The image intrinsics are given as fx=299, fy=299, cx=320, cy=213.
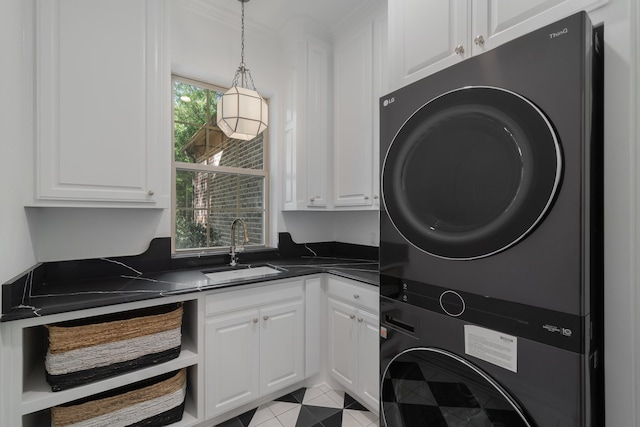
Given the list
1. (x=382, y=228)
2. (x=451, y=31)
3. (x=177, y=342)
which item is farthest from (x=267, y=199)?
(x=451, y=31)

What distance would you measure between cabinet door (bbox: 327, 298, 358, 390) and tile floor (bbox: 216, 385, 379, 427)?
5.1 inches

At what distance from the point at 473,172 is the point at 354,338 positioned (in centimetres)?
137

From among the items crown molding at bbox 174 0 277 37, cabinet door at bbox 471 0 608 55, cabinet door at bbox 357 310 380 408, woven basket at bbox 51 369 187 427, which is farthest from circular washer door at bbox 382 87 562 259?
crown molding at bbox 174 0 277 37

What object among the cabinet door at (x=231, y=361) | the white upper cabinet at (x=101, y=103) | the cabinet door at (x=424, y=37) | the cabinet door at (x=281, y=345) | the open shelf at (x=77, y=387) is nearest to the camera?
the cabinet door at (x=424, y=37)

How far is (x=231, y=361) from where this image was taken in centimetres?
176

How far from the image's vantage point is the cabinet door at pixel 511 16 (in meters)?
0.87

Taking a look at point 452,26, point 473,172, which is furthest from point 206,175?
point 473,172

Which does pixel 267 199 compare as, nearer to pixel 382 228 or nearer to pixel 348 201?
pixel 348 201

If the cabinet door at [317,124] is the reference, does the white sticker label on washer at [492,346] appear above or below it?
below

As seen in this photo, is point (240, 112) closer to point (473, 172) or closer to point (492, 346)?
point (473, 172)

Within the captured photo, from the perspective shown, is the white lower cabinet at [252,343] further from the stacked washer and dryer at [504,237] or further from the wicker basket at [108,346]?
the stacked washer and dryer at [504,237]

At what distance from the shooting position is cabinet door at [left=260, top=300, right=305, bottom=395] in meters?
1.89

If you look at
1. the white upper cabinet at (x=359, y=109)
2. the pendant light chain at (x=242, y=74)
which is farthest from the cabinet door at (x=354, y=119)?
the pendant light chain at (x=242, y=74)

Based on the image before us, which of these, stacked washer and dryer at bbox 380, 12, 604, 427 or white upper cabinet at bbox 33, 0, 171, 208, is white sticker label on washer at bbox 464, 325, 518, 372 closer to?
stacked washer and dryer at bbox 380, 12, 604, 427
